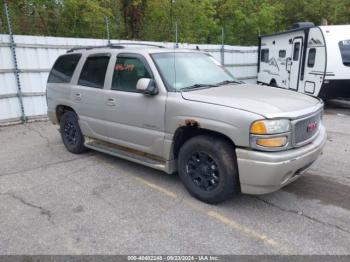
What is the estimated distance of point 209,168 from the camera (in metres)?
4.02

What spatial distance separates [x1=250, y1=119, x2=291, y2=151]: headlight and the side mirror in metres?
1.48

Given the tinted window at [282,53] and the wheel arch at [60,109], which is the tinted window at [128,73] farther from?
the tinted window at [282,53]

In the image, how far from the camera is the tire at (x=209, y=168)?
149 inches

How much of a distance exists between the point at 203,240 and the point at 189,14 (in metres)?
16.1

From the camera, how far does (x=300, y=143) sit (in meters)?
3.79

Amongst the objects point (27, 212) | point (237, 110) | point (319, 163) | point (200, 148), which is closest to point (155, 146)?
point (200, 148)

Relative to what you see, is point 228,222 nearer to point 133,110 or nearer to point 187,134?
point 187,134

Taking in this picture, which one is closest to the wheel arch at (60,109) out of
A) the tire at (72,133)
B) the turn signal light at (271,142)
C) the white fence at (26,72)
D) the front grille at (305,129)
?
the tire at (72,133)

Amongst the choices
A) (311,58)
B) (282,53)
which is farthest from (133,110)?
(282,53)

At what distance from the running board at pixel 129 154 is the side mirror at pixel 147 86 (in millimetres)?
939

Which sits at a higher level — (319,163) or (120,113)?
(120,113)

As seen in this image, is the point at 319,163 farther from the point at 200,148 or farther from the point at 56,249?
the point at 56,249

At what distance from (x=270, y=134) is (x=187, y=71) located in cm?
173

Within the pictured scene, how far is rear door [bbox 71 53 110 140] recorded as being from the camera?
529 centimetres
